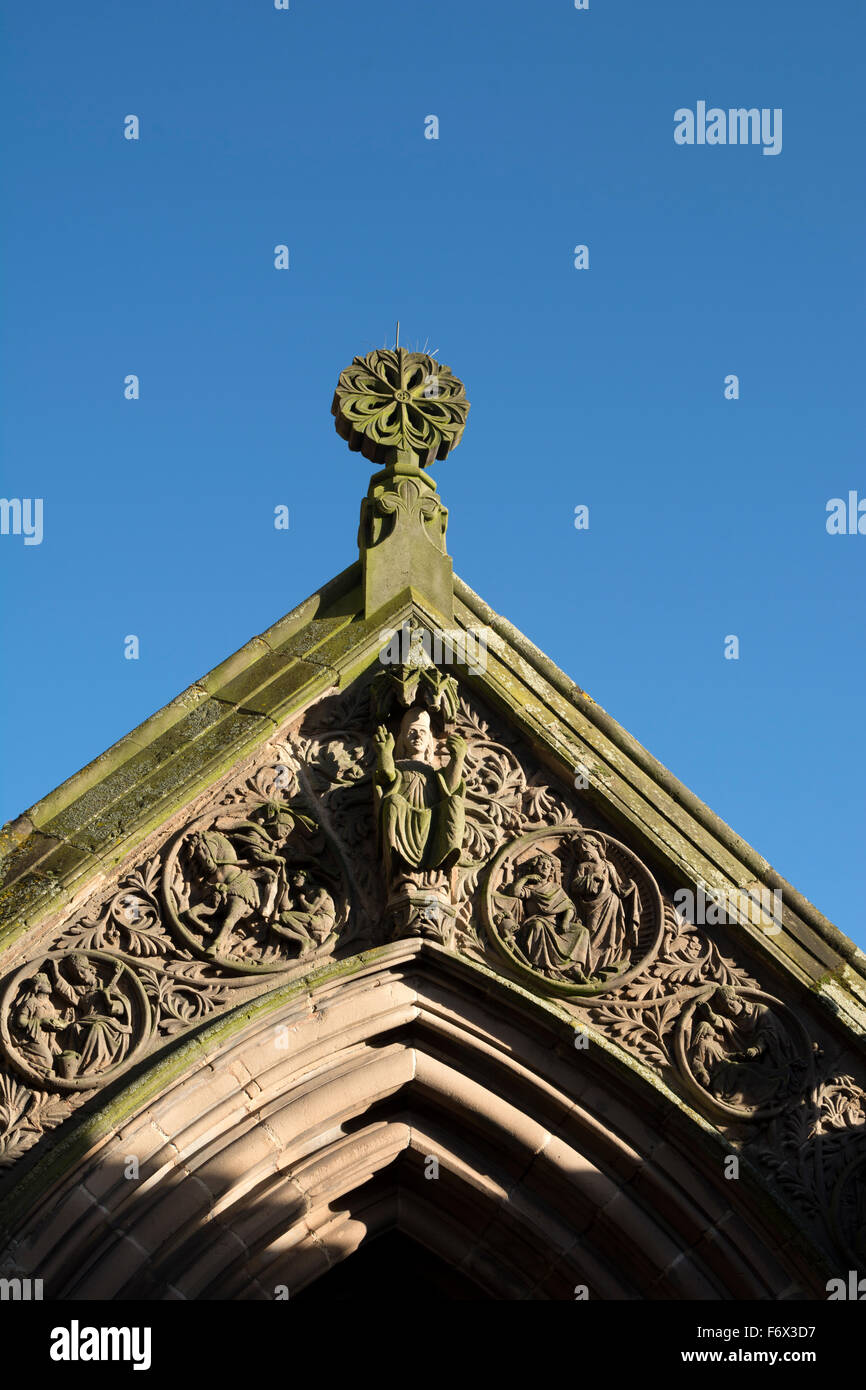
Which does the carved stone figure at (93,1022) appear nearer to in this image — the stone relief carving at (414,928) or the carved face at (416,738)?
the stone relief carving at (414,928)

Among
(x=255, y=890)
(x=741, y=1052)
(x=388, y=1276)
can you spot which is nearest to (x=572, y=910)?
(x=741, y=1052)

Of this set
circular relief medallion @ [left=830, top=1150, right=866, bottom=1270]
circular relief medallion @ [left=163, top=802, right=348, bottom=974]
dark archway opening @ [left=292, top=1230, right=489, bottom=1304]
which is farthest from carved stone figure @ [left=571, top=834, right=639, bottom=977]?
dark archway opening @ [left=292, top=1230, right=489, bottom=1304]

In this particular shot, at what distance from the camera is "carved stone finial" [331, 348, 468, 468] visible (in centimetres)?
989

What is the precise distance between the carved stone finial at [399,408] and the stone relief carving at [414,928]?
5.28ft

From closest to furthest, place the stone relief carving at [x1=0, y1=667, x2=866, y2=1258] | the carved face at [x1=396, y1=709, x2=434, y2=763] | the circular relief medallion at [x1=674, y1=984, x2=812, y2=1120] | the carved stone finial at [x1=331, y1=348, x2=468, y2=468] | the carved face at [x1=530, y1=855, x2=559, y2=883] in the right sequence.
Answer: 1. the stone relief carving at [x1=0, y1=667, x2=866, y2=1258]
2. the circular relief medallion at [x1=674, y1=984, x2=812, y2=1120]
3. the carved face at [x1=530, y1=855, x2=559, y2=883]
4. the carved face at [x1=396, y1=709, x2=434, y2=763]
5. the carved stone finial at [x1=331, y1=348, x2=468, y2=468]

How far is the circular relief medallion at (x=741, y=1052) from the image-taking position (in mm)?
7879

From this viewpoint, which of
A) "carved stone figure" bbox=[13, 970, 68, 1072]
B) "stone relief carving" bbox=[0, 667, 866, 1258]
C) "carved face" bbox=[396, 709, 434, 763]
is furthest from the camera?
"carved face" bbox=[396, 709, 434, 763]

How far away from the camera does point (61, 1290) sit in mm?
7012

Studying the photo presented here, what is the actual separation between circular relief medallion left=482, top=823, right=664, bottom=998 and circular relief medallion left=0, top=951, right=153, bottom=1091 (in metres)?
1.67

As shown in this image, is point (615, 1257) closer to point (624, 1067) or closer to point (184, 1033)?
point (624, 1067)

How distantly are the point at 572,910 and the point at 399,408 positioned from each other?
3.15 meters

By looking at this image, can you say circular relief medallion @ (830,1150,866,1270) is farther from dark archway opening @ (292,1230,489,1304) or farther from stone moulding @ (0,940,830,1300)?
dark archway opening @ (292,1230,489,1304)

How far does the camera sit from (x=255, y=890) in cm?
816
